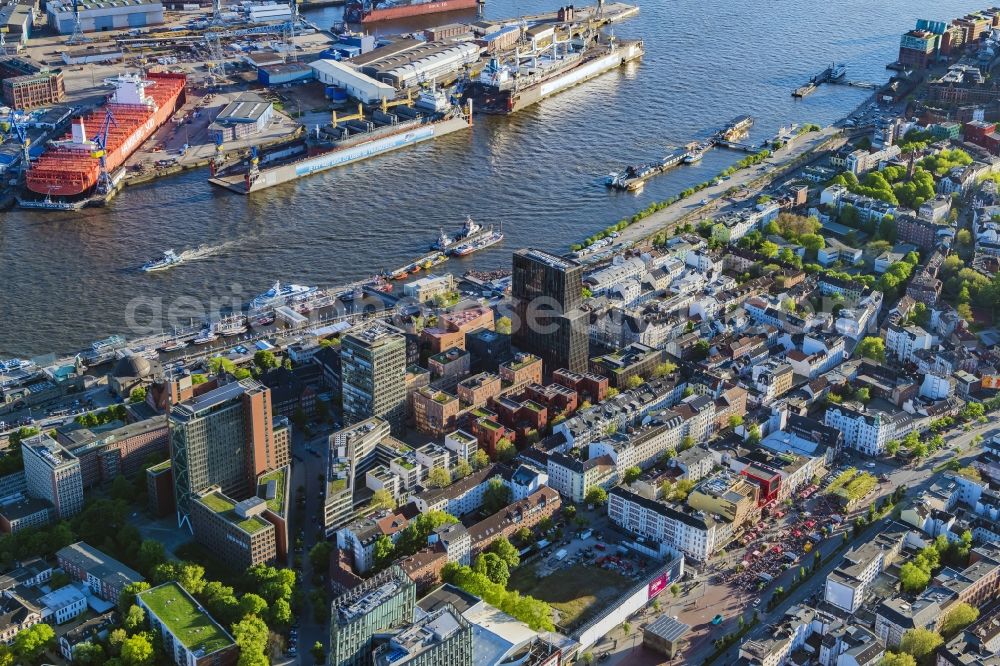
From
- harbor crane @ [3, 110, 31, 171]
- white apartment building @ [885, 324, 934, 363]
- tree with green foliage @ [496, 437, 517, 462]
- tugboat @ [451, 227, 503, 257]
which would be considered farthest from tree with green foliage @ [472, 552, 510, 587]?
harbor crane @ [3, 110, 31, 171]

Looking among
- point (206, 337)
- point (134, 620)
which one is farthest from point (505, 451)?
point (206, 337)

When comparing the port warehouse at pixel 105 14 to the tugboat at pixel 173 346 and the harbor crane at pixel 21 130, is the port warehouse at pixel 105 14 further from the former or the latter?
the tugboat at pixel 173 346

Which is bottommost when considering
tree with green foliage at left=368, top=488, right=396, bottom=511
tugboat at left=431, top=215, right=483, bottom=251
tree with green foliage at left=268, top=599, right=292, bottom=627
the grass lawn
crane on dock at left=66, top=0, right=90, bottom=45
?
the grass lawn

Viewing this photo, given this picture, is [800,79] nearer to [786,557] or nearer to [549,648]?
[786,557]

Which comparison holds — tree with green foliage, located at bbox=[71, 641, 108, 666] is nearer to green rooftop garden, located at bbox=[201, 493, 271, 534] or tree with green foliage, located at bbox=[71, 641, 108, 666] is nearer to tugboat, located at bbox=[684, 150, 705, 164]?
green rooftop garden, located at bbox=[201, 493, 271, 534]

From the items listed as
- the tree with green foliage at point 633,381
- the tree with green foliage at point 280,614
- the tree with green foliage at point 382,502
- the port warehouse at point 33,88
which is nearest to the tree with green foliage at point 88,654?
the tree with green foliage at point 280,614

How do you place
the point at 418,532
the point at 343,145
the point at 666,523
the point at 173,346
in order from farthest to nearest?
the point at 343,145, the point at 173,346, the point at 666,523, the point at 418,532

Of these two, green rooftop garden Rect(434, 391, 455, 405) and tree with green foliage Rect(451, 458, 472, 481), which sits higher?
green rooftop garden Rect(434, 391, 455, 405)

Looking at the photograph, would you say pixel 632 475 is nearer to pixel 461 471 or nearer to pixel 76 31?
pixel 461 471
